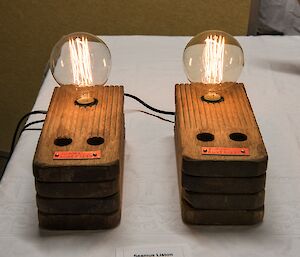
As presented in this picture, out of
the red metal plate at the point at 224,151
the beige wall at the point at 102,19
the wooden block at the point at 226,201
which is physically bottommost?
the beige wall at the point at 102,19

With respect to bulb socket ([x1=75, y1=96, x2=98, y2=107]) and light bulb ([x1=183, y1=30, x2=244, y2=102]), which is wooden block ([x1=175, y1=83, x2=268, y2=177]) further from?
bulb socket ([x1=75, y1=96, x2=98, y2=107])

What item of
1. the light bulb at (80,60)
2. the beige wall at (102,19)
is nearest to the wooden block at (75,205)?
the light bulb at (80,60)

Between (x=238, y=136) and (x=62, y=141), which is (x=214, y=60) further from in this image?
(x=62, y=141)

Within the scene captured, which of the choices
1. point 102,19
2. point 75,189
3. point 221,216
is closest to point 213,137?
point 221,216

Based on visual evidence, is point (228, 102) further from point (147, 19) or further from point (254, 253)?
point (147, 19)

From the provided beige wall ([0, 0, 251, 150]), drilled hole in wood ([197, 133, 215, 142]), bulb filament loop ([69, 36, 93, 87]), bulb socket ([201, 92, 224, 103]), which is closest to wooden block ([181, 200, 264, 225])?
drilled hole in wood ([197, 133, 215, 142])

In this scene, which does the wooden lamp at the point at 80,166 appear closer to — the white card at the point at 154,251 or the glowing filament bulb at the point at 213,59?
the white card at the point at 154,251

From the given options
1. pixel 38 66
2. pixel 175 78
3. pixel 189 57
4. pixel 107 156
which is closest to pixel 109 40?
pixel 175 78

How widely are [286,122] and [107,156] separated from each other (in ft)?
1.62

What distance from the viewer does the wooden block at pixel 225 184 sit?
822 mm

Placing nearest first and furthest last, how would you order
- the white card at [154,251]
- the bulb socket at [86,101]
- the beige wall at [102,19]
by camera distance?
1. the white card at [154,251]
2. the bulb socket at [86,101]
3. the beige wall at [102,19]

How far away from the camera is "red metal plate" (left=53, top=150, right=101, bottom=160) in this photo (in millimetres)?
811

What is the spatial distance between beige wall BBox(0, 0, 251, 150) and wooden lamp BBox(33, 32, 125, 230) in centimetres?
91

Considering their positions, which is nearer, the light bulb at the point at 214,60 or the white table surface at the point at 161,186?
the white table surface at the point at 161,186
